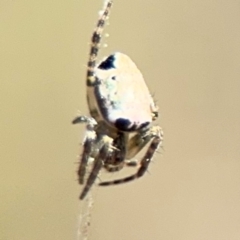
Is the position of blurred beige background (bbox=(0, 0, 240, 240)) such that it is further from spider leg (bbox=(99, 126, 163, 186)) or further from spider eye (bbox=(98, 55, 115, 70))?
spider eye (bbox=(98, 55, 115, 70))

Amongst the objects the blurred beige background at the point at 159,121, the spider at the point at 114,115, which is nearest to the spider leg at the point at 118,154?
the spider at the point at 114,115

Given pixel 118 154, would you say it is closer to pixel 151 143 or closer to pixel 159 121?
pixel 151 143

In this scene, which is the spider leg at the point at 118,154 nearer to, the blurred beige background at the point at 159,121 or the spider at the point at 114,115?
the spider at the point at 114,115

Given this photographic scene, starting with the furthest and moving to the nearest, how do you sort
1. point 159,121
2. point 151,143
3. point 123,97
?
point 159,121
point 151,143
point 123,97

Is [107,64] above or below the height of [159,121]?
below

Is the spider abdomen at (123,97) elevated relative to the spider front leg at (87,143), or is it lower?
elevated

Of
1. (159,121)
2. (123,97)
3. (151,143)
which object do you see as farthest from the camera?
(159,121)

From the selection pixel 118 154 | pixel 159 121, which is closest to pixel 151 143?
pixel 118 154

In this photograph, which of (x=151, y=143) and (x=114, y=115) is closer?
(x=114, y=115)

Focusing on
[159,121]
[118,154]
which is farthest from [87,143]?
[159,121]
